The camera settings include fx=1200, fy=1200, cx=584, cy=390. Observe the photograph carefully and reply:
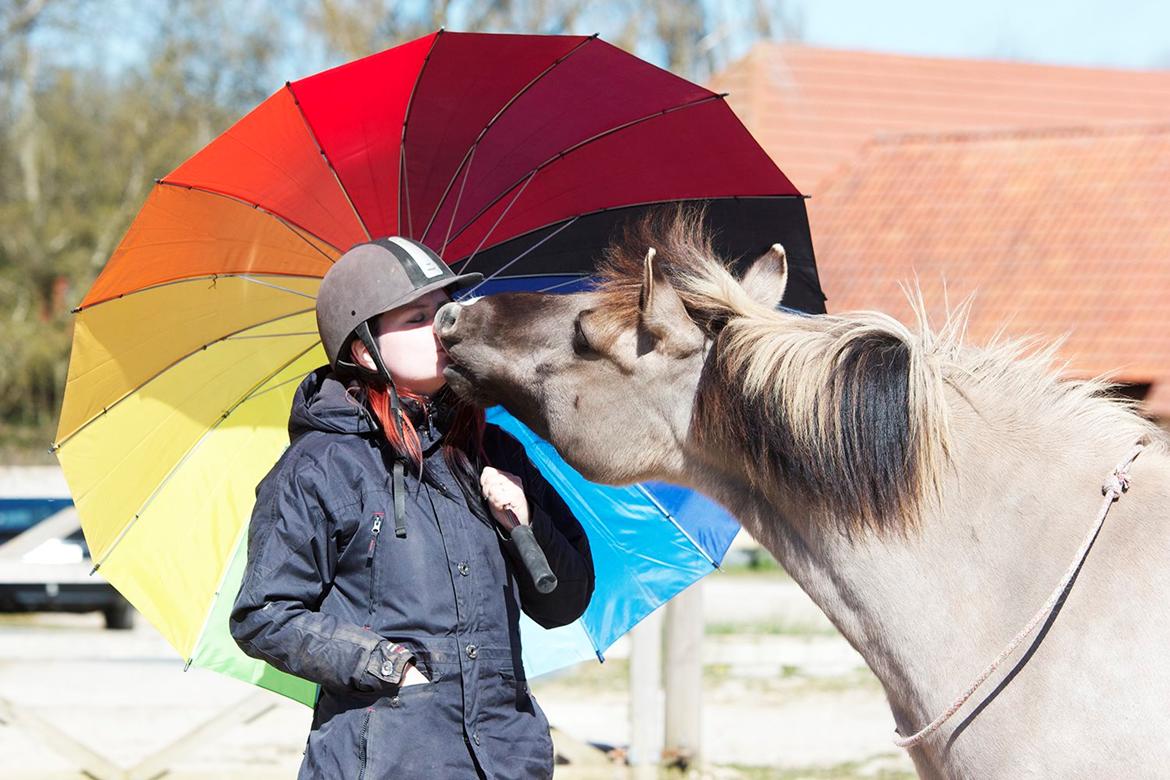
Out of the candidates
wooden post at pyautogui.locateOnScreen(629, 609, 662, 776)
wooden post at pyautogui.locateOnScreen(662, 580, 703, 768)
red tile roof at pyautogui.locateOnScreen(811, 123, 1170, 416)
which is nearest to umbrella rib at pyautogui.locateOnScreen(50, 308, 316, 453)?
wooden post at pyautogui.locateOnScreen(629, 609, 662, 776)

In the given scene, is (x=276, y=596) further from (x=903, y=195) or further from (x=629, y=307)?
(x=903, y=195)

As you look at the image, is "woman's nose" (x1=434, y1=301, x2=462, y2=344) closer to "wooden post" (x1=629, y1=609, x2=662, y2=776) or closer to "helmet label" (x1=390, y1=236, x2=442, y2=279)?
"helmet label" (x1=390, y1=236, x2=442, y2=279)

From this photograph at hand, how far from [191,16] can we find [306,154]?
20649mm

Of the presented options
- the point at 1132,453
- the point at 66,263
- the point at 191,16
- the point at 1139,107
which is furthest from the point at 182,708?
the point at 1139,107

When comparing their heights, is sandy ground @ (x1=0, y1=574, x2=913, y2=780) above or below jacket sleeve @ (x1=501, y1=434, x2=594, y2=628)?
below

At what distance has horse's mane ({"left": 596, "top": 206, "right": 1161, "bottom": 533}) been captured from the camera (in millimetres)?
2412

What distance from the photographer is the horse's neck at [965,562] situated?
2373 millimetres

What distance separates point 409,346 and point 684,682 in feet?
11.5

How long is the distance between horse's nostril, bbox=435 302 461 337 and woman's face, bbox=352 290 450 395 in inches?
3.4

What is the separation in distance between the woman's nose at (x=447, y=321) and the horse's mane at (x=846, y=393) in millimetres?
319

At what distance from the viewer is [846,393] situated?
2406mm

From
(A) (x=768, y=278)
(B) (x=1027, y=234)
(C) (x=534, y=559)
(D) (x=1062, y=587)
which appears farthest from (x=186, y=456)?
(B) (x=1027, y=234)

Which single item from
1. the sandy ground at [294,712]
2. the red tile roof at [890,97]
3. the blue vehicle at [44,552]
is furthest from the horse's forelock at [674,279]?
the red tile roof at [890,97]

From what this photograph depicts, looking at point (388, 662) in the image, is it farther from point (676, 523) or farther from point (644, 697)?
point (644, 697)
